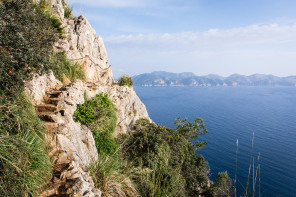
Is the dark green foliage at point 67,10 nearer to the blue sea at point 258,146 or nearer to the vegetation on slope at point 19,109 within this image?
the vegetation on slope at point 19,109

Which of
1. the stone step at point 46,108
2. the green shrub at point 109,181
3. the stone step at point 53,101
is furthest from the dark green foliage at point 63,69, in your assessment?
the green shrub at point 109,181

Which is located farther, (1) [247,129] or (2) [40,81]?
(1) [247,129]

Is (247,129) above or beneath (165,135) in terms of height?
beneath

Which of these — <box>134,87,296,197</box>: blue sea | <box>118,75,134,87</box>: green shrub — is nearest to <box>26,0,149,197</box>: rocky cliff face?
<box>118,75,134,87</box>: green shrub

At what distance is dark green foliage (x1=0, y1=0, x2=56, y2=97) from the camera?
11.2ft

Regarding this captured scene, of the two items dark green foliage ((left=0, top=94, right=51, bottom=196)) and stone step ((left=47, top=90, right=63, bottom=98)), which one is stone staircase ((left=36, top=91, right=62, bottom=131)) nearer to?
stone step ((left=47, top=90, right=63, bottom=98))

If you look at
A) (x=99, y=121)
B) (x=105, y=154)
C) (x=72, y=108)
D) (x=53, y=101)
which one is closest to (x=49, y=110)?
(x=53, y=101)

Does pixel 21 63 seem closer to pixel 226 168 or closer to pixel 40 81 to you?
pixel 40 81

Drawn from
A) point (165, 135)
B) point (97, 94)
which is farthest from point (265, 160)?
point (97, 94)

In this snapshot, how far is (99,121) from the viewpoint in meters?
8.25

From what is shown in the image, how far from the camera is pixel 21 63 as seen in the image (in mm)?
3715

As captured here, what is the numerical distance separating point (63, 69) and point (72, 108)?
342 cm

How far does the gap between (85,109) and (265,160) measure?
35.5 metres

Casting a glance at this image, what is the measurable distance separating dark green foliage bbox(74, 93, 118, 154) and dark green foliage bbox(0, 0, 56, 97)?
3.21 meters
